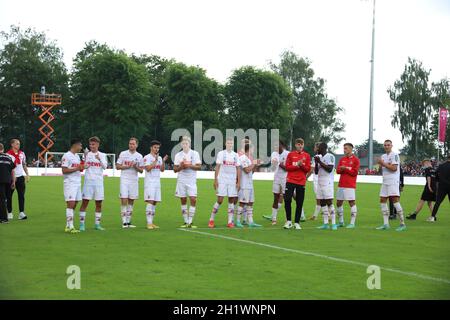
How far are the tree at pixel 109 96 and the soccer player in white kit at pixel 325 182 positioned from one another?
64.8 m

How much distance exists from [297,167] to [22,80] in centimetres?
7785

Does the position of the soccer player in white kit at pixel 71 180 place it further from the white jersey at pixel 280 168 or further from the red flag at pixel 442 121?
the red flag at pixel 442 121

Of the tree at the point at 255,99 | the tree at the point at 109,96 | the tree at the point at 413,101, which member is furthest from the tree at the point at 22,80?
→ the tree at the point at 413,101

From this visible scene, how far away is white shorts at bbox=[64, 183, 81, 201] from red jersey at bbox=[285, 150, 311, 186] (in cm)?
533

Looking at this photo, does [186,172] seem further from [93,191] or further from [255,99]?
[255,99]

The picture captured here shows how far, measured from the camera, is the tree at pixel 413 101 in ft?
323

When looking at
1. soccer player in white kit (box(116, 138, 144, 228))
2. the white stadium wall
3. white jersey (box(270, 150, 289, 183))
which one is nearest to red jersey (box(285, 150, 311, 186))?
white jersey (box(270, 150, 289, 183))

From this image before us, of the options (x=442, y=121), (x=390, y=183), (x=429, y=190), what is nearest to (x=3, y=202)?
(x=390, y=183)

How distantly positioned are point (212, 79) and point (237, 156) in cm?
7312

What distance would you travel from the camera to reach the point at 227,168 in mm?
18844

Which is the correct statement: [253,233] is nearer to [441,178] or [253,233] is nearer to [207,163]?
[441,178]

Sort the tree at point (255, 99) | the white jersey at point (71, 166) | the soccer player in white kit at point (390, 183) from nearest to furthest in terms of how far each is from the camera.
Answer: the white jersey at point (71, 166) < the soccer player in white kit at point (390, 183) < the tree at point (255, 99)

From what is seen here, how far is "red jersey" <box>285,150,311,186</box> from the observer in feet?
59.7

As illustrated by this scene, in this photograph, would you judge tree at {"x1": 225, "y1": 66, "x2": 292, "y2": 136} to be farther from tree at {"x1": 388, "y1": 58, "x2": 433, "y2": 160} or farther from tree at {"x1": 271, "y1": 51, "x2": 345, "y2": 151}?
tree at {"x1": 388, "y1": 58, "x2": 433, "y2": 160}
